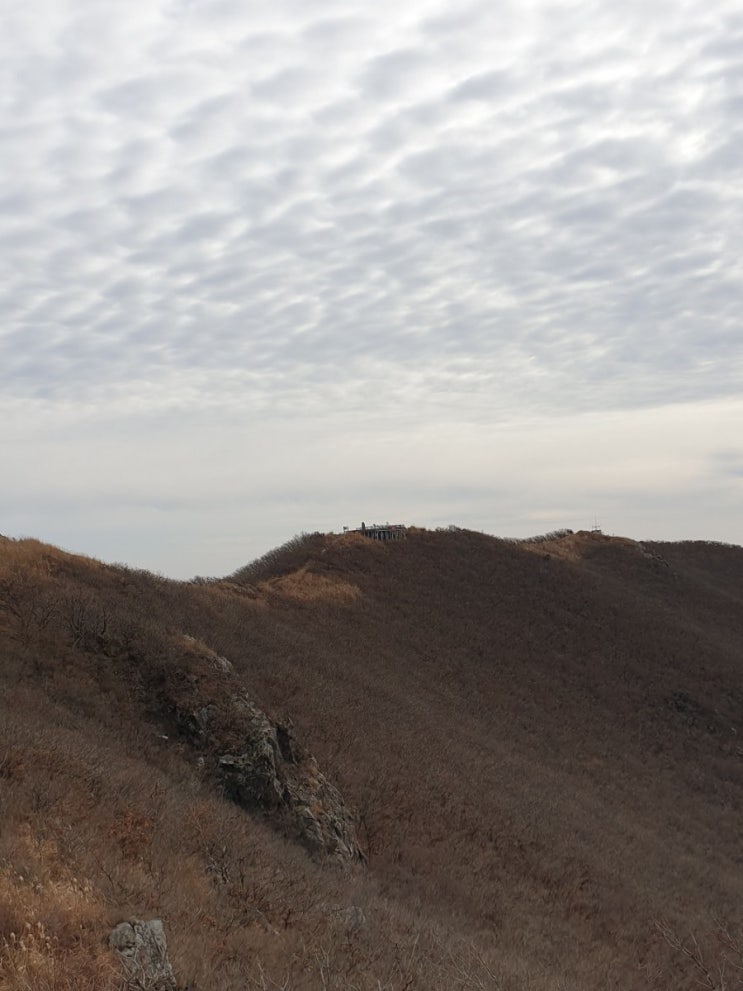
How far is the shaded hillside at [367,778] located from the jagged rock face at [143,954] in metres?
0.22

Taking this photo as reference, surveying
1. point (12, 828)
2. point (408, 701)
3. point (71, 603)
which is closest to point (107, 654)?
point (71, 603)

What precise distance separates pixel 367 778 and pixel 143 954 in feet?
46.4

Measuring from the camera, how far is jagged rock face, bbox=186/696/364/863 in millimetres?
15859

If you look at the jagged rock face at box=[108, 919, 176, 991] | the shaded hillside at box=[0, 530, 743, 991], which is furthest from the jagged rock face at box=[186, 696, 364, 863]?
the jagged rock face at box=[108, 919, 176, 991]

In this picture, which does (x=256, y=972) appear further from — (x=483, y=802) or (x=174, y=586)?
(x=174, y=586)

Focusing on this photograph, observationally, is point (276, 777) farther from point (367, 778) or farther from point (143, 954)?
point (143, 954)

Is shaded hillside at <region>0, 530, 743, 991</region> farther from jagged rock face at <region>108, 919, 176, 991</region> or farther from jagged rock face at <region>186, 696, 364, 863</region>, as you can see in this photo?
jagged rock face at <region>108, 919, 176, 991</region>

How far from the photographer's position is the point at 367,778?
20.8 m

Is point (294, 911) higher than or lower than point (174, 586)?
lower

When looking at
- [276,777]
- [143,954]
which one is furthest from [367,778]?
[143,954]

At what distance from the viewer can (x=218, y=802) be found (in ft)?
47.1

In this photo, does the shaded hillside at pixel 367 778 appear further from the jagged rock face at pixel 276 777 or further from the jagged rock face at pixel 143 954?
the jagged rock face at pixel 143 954

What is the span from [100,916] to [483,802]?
17145 millimetres

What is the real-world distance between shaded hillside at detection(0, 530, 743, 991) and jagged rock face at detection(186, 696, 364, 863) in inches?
2.9
